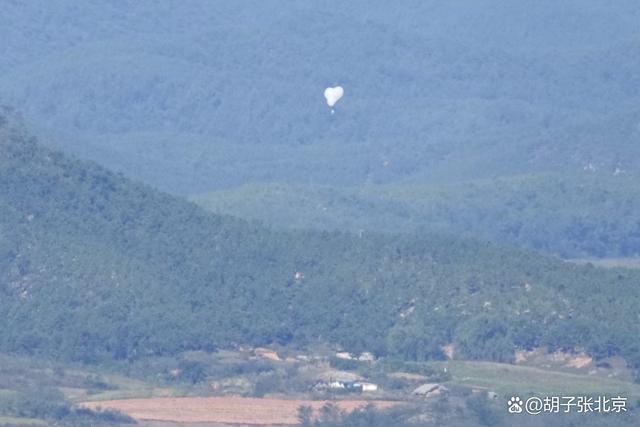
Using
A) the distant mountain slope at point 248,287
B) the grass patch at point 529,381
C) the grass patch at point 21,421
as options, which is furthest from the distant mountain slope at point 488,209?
the grass patch at point 21,421

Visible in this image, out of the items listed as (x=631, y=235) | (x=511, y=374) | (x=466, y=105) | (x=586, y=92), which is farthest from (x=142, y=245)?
(x=586, y=92)

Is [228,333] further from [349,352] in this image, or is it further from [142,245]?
[142,245]

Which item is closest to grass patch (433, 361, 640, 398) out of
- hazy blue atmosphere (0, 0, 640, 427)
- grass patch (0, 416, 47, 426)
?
hazy blue atmosphere (0, 0, 640, 427)

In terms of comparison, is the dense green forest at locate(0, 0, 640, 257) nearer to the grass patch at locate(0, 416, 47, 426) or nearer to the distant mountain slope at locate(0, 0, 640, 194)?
the distant mountain slope at locate(0, 0, 640, 194)

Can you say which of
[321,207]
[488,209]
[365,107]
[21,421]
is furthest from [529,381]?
[365,107]

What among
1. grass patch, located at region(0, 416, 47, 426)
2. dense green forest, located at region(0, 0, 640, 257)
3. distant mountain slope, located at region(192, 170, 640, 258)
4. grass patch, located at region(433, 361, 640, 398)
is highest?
dense green forest, located at region(0, 0, 640, 257)

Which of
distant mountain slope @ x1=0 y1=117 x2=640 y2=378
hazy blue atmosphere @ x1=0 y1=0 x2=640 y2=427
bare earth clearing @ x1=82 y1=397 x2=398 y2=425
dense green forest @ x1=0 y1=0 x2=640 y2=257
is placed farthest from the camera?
dense green forest @ x1=0 y1=0 x2=640 y2=257
